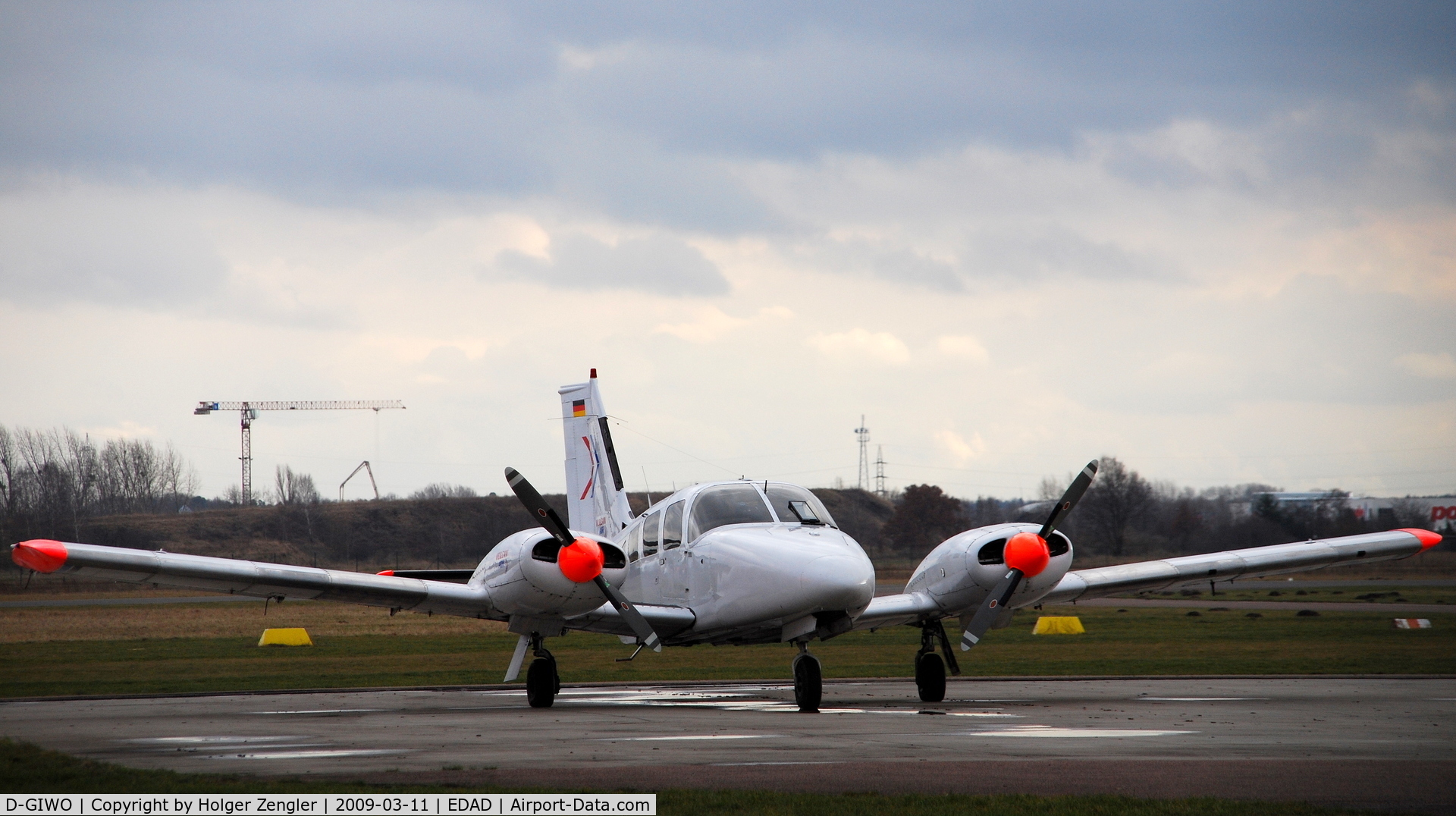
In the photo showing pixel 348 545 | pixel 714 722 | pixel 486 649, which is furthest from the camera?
pixel 348 545

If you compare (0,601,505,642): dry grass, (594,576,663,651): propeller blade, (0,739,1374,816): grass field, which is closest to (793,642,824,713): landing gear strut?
(594,576,663,651): propeller blade

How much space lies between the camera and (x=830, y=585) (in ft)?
51.8

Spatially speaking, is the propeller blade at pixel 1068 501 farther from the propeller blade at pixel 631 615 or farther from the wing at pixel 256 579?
the wing at pixel 256 579

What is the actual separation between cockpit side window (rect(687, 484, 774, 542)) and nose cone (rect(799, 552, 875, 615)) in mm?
1881

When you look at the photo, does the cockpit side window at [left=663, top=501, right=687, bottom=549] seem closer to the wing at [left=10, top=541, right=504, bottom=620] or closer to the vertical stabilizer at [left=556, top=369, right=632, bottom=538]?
the wing at [left=10, top=541, right=504, bottom=620]

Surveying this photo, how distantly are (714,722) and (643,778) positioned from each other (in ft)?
16.7

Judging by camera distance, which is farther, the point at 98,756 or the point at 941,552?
the point at 941,552

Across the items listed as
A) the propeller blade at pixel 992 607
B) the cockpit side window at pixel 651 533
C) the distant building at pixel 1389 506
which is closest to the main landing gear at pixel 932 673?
the propeller blade at pixel 992 607

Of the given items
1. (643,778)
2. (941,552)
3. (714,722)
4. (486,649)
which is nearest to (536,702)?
(714,722)

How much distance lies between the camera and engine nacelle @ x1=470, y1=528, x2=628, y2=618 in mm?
17016

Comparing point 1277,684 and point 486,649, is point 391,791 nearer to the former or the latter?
point 1277,684

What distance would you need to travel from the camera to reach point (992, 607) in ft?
57.7

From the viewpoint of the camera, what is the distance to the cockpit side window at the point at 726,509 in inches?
703

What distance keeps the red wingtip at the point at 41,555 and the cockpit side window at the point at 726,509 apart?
791 cm
